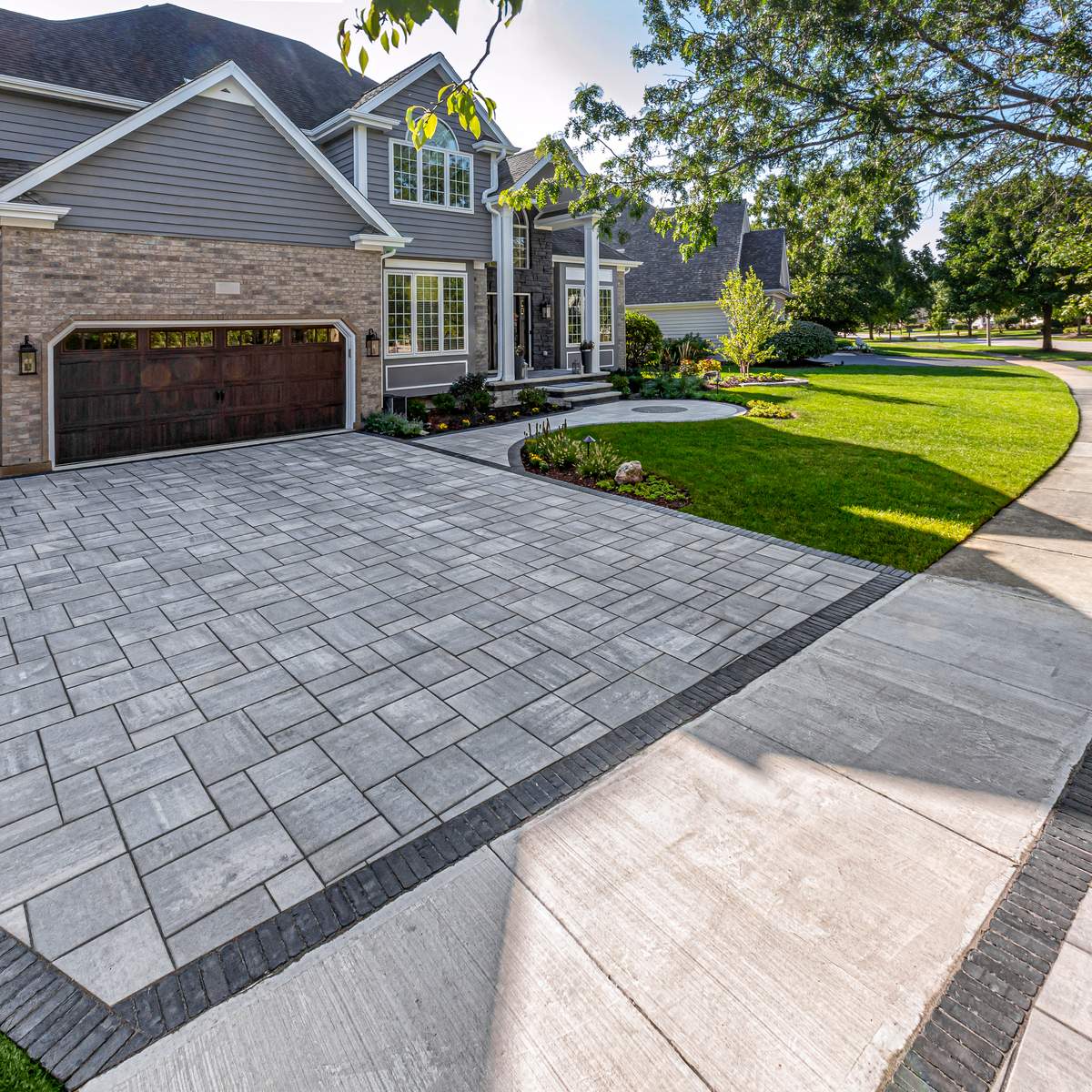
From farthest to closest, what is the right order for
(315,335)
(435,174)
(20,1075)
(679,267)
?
(679,267) → (435,174) → (315,335) → (20,1075)

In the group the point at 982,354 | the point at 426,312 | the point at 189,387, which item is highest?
the point at 982,354

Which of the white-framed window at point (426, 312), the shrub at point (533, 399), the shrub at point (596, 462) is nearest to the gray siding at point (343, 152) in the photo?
the white-framed window at point (426, 312)

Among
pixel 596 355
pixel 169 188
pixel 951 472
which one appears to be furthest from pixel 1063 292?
pixel 169 188

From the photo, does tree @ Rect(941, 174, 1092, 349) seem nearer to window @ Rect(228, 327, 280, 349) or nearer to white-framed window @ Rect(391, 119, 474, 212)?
white-framed window @ Rect(391, 119, 474, 212)

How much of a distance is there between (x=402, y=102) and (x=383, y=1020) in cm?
1798

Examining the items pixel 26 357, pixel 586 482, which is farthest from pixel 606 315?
pixel 26 357

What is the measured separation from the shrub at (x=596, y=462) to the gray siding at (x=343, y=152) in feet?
31.4

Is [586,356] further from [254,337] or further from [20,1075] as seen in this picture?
[20,1075]

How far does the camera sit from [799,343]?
1194 inches

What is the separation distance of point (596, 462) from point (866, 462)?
4.53 meters

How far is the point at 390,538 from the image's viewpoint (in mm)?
7977

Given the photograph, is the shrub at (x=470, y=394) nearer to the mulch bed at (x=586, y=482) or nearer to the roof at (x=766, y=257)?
the mulch bed at (x=586, y=482)

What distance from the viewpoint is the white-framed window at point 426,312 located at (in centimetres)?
1647

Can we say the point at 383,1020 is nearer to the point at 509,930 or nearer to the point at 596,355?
the point at 509,930
